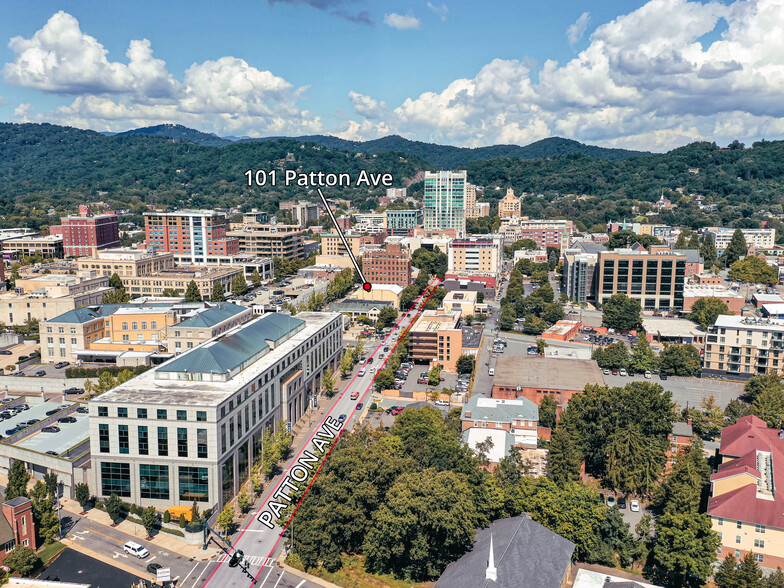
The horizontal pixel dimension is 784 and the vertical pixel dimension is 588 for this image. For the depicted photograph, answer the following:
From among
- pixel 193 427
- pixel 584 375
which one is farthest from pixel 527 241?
pixel 193 427

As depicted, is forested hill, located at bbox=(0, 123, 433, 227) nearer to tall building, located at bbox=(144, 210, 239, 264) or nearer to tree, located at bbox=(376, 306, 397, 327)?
tall building, located at bbox=(144, 210, 239, 264)

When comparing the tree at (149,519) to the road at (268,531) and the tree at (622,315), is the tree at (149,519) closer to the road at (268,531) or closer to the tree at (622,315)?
the road at (268,531)

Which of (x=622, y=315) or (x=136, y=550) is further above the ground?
(x=622, y=315)

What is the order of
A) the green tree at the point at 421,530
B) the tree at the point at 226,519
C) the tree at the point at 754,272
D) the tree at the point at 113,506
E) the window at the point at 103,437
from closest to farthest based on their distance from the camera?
the green tree at the point at 421,530, the tree at the point at 226,519, the tree at the point at 113,506, the window at the point at 103,437, the tree at the point at 754,272

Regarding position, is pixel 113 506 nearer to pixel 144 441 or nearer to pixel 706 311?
pixel 144 441

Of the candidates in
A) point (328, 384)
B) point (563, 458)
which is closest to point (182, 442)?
point (328, 384)

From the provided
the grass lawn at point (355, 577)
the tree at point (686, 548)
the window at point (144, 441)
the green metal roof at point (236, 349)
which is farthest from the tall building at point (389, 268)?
the tree at point (686, 548)

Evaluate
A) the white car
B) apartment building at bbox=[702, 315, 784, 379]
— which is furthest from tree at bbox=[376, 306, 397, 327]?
the white car

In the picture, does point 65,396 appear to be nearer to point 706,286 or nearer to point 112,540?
point 112,540
